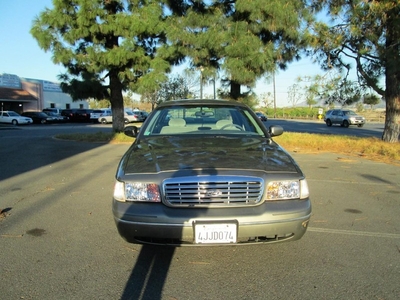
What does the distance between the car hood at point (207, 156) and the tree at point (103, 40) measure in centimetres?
1020

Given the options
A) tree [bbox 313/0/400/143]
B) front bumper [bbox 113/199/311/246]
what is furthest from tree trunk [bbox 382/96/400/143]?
front bumper [bbox 113/199/311/246]

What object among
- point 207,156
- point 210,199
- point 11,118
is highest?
point 11,118

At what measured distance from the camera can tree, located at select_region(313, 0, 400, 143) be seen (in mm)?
9789

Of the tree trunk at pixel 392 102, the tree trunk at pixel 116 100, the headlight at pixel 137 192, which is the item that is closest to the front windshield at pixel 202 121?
the headlight at pixel 137 192

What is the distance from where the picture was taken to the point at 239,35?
41.8ft

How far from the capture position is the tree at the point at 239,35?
12.5 m

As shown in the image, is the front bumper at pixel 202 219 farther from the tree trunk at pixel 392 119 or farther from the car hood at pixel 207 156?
the tree trunk at pixel 392 119

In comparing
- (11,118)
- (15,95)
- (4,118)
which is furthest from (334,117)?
(15,95)

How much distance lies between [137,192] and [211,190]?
2.16 feet

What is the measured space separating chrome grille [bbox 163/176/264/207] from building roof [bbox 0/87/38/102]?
1730 inches

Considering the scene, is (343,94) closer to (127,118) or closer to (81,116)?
(127,118)

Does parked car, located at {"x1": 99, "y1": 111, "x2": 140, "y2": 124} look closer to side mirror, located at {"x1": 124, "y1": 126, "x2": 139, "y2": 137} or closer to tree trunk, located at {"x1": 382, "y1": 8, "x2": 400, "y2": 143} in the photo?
tree trunk, located at {"x1": 382, "y1": 8, "x2": 400, "y2": 143}

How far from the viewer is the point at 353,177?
730cm

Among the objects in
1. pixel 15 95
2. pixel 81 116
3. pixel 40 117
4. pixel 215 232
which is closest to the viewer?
pixel 215 232
